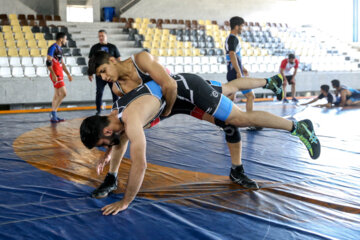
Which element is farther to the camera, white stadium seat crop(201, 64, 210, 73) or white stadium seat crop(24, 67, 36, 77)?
white stadium seat crop(201, 64, 210, 73)

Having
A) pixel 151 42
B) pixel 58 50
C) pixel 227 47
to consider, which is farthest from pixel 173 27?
pixel 227 47

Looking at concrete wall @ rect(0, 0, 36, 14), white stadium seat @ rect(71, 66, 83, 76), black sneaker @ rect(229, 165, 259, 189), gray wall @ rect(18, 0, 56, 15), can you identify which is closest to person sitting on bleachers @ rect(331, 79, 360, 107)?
white stadium seat @ rect(71, 66, 83, 76)

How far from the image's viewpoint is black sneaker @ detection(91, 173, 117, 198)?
2.35m

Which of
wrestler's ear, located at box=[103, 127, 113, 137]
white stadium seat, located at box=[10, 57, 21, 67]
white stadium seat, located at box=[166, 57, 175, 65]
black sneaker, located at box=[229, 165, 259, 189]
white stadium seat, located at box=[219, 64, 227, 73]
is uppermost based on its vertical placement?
white stadium seat, located at box=[166, 57, 175, 65]

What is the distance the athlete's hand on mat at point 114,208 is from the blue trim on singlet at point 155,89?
670 millimetres

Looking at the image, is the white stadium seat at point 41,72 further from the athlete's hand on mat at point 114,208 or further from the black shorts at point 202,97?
the athlete's hand on mat at point 114,208

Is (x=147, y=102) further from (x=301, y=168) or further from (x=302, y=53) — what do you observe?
(x=302, y=53)

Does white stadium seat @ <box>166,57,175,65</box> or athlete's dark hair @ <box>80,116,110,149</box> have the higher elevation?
white stadium seat @ <box>166,57,175,65</box>

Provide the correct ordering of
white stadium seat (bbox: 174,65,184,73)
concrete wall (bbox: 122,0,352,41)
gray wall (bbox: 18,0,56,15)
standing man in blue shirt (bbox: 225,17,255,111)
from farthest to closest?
concrete wall (bbox: 122,0,352,41) → gray wall (bbox: 18,0,56,15) → white stadium seat (bbox: 174,65,184,73) → standing man in blue shirt (bbox: 225,17,255,111)

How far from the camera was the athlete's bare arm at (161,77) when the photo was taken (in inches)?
89.0

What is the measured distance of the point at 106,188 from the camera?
2.41m

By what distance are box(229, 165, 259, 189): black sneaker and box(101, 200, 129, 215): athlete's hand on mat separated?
2.82 ft

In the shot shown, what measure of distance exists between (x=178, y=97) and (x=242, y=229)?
982 mm

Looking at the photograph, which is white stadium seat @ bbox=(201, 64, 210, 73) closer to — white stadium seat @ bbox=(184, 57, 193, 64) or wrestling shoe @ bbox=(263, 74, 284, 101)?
white stadium seat @ bbox=(184, 57, 193, 64)
